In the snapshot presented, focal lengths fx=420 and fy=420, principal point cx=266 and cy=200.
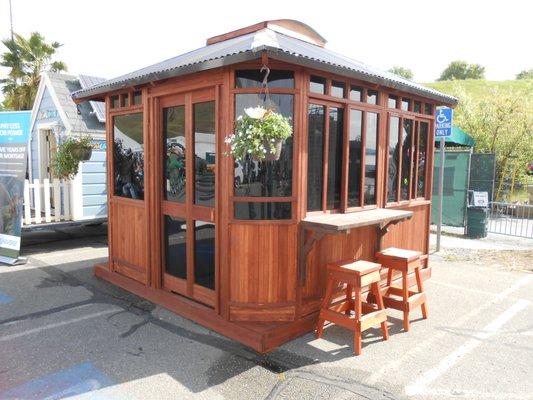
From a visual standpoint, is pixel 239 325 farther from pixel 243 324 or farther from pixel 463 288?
pixel 463 288

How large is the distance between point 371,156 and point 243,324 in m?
2.66

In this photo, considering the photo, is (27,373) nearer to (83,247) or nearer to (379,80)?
(379,80)

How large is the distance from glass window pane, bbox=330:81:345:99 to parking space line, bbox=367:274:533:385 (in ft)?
9.33

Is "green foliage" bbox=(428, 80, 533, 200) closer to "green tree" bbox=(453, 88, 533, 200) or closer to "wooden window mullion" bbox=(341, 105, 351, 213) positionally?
"green tree" bbox=(453, 88, 533, 200)

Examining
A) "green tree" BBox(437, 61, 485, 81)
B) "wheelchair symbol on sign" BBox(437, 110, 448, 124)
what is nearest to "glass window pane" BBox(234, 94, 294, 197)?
"wheelchair symbol on sign" BBox(437, 110, 448, 124)

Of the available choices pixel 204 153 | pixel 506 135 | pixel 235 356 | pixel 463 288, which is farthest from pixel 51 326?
pixel 506 135

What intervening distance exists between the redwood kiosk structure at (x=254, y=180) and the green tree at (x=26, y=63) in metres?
17.1

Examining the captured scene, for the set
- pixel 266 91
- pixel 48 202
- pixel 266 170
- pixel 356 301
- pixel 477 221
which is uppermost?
pixel 266 91

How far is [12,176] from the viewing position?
745 centimetres

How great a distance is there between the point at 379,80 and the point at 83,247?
726cm

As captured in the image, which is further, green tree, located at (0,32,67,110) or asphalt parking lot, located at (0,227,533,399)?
green tree, located at (0,32,67,110)

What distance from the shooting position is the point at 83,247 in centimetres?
917

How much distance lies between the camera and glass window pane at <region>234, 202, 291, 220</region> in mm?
4355

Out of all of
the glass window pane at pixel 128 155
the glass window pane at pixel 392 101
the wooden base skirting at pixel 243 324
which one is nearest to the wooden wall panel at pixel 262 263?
the wooden base skirting at pixel 243 324
